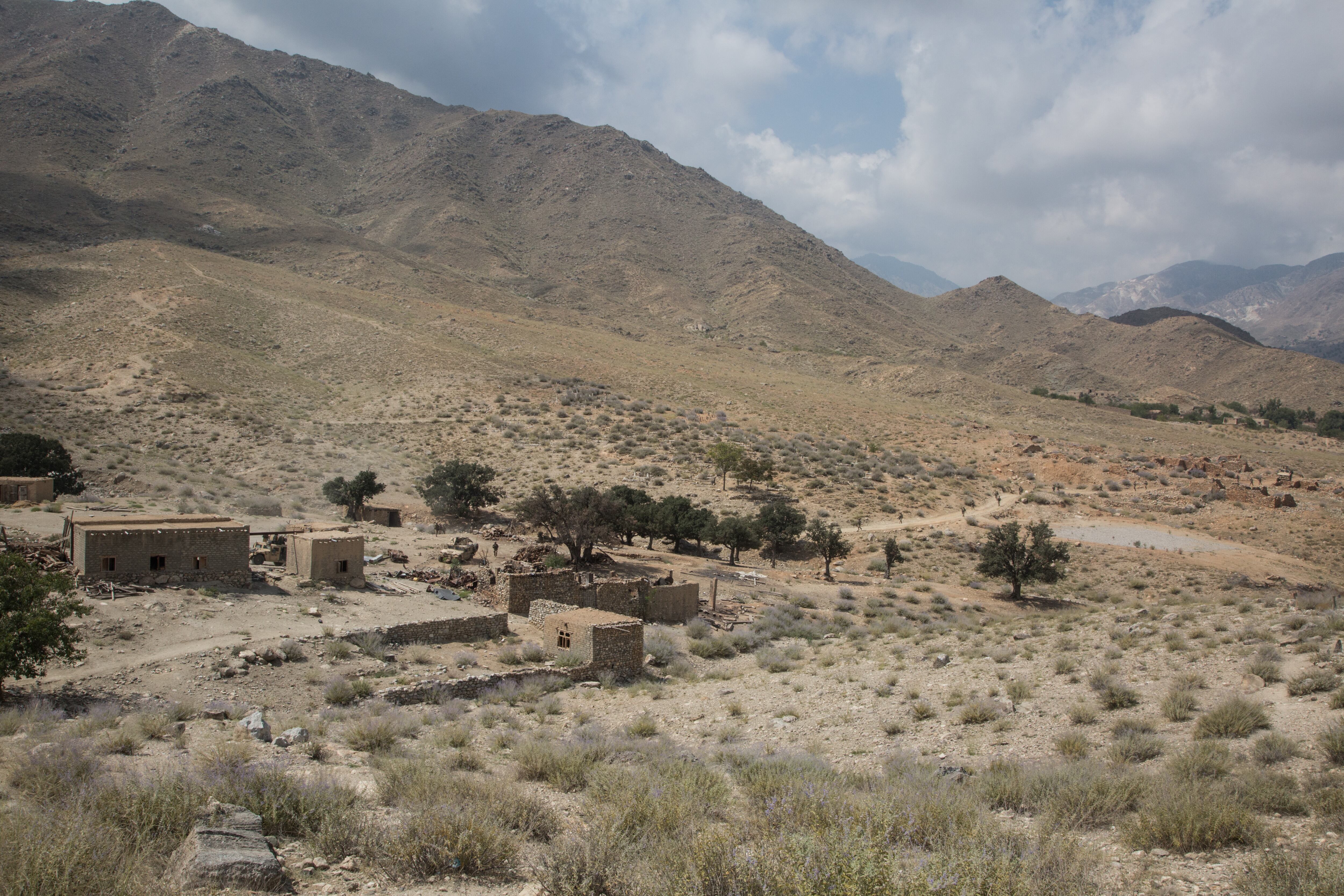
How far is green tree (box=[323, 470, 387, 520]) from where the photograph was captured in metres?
29.8

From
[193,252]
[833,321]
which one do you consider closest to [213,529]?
[193,252]

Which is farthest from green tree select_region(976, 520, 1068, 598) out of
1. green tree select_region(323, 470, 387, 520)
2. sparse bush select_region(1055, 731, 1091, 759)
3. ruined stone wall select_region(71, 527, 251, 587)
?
green tree select_region(323, 470, 387, 520)

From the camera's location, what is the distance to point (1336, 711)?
27.3ft

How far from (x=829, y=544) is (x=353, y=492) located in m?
19.1

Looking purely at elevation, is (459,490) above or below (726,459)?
below

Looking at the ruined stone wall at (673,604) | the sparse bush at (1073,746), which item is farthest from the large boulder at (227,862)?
the ruined stone wall at (673,604)

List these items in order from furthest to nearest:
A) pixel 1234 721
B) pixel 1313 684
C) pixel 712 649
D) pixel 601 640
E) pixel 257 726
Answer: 1. pixel 712 649
2. pixel 601 640
3. pixel 257 726
4. pixel 1313 684
5. pixel 1234 721

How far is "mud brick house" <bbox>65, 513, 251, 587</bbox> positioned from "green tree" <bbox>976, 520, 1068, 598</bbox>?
2341 cm

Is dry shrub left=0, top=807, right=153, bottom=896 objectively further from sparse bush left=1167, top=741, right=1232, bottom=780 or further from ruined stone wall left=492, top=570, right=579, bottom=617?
ruined stone wall left=492, top=570, right=579, bottom=617

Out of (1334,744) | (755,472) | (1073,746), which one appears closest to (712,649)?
(1073,746)

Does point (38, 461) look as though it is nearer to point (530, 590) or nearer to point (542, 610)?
point (530, 590)

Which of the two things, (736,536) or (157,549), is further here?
(736,536)

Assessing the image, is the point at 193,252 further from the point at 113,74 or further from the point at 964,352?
the point at 964,352

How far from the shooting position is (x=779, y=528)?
3088cm
